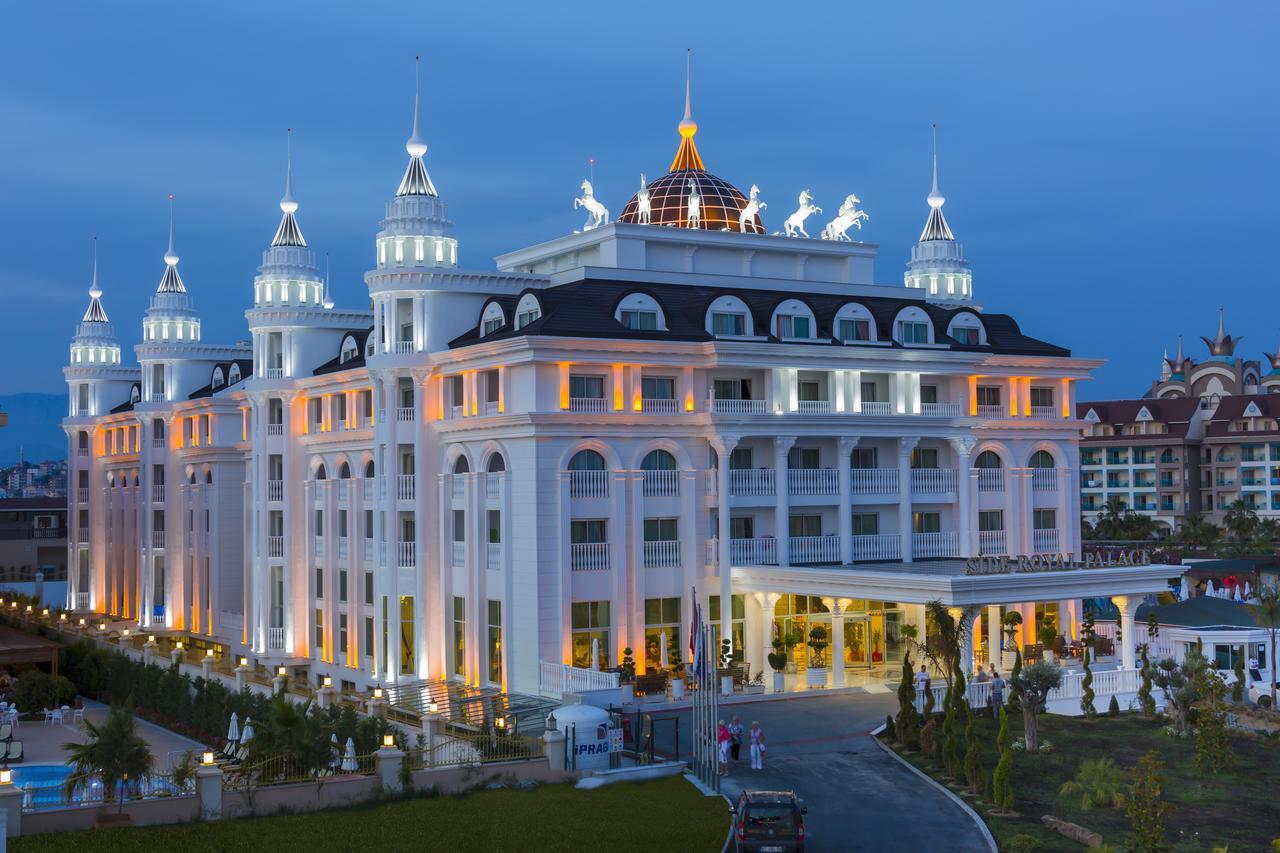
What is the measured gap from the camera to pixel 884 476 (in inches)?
2157

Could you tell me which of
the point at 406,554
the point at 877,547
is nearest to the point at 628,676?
the point at 406,554

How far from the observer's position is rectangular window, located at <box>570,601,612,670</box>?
4825 centimetres

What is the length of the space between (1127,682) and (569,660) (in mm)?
17719

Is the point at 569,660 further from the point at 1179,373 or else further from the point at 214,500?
the point at 1179,373

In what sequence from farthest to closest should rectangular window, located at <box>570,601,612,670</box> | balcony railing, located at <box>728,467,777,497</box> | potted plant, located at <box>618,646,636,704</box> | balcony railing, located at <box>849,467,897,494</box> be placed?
balcony railing, located at <box>849,467,897,494</box>
balcony railing, located at <box>728,467,777,497</box>
rectangular window, located at <box>570,601,612,670</box>
potted plant, located at <box>618,646,636,704</box>

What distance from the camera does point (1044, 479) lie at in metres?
59.7

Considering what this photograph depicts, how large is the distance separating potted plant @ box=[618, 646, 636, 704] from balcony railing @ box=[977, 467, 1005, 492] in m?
17.4

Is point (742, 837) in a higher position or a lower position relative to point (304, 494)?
lower

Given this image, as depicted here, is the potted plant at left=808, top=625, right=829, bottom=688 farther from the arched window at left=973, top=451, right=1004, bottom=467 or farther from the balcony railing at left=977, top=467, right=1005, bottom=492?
the arched window at left=973, top=451, right=1004, bottom=467

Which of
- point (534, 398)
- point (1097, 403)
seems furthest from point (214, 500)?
point (1097, 403)

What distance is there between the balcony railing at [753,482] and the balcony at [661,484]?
2018 millimetres

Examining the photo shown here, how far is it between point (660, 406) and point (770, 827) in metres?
24.0

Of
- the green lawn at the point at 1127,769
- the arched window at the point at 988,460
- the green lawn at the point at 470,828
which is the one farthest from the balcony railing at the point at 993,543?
the green lawn at the point at 470,828

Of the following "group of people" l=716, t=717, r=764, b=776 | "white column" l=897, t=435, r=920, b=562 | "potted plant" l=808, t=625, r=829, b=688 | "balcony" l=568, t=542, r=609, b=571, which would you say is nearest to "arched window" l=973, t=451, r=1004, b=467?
"white column" l=897, t=435, r=920, b=562
